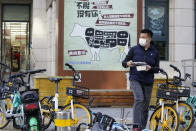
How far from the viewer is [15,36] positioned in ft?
81.4

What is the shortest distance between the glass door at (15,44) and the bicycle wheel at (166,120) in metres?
17.8

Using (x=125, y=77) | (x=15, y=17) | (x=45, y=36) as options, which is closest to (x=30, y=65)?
(x=45, y=36)

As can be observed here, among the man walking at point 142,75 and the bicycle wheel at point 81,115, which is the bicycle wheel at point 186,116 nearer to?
the man walking at point 142,75

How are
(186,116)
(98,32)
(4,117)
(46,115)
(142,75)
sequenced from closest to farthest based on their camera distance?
(142,75) < (186,116) < (46,115) < (4,117) < (98,32)

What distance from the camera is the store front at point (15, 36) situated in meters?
24.1

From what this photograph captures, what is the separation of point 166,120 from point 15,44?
1910 cm

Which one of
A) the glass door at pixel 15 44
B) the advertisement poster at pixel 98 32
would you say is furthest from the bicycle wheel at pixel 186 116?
the glass door at pixel 15 44

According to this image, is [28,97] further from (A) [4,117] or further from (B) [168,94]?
(B) [168,94]

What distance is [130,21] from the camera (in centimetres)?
1283

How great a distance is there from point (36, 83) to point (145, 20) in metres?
5.93

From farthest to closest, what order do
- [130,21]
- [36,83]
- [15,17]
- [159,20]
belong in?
[15,17]
[159,20]
[130,21]
[36,83]

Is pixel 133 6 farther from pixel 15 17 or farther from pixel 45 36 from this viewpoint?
pixel 15 17

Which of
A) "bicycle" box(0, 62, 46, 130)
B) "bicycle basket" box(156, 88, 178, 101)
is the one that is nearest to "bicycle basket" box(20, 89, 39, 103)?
"bicycle" box(0, 62, 46, 130)

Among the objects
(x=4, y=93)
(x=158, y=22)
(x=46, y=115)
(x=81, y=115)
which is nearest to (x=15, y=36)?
(x=158, y=22)
